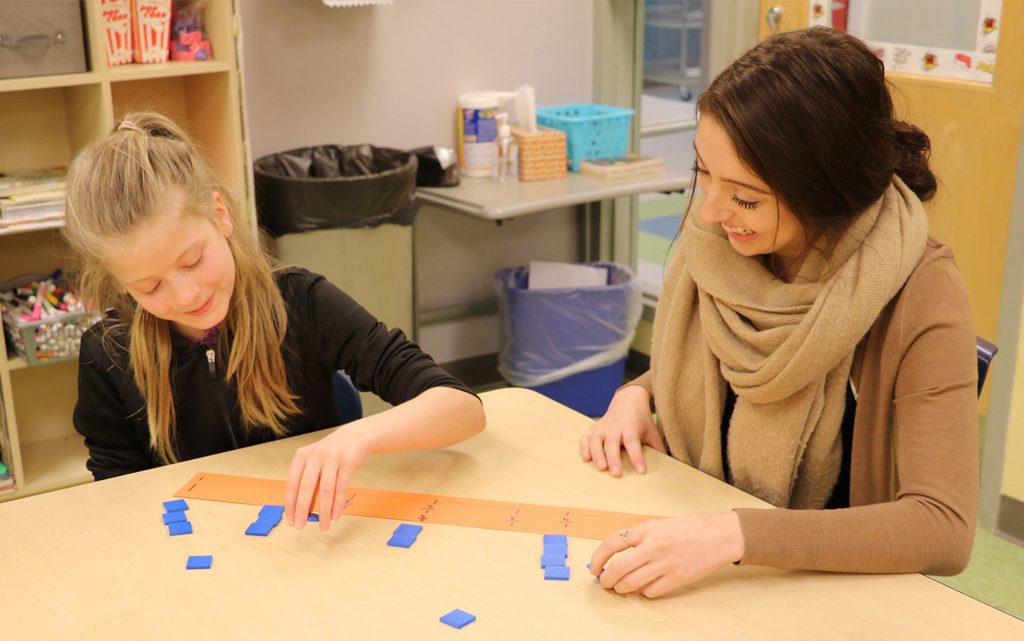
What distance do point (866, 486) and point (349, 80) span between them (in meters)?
2.33

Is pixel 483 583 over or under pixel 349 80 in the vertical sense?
under

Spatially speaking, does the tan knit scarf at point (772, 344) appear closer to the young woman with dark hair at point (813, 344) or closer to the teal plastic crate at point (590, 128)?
the young woman with dark hair at point (813, 344)

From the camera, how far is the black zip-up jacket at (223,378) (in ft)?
5.44

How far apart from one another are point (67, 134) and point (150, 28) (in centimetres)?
44

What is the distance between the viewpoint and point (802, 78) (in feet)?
4.27

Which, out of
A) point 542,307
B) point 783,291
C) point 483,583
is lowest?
point 542,307

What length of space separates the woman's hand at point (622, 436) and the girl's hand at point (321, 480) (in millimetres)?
364

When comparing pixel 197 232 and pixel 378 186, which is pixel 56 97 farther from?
pixel 197 232

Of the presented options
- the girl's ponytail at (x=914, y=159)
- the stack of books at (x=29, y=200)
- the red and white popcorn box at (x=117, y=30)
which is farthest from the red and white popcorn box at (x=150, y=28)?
the girl's ponytail at (x=914, y=159)

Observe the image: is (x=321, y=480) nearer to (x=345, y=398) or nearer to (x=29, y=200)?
(x=345, y=398)

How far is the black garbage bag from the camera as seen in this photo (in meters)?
2.89

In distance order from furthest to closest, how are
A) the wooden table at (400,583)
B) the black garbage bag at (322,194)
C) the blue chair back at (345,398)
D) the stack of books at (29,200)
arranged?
the black garbage bag at (322,194) < the stack of books at (29,200) < the blue chair back at (345,398) < the wooden table at (400,583)


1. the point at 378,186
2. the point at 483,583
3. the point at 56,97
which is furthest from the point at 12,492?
the point at 483,583

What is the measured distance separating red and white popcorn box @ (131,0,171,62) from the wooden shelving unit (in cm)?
4
